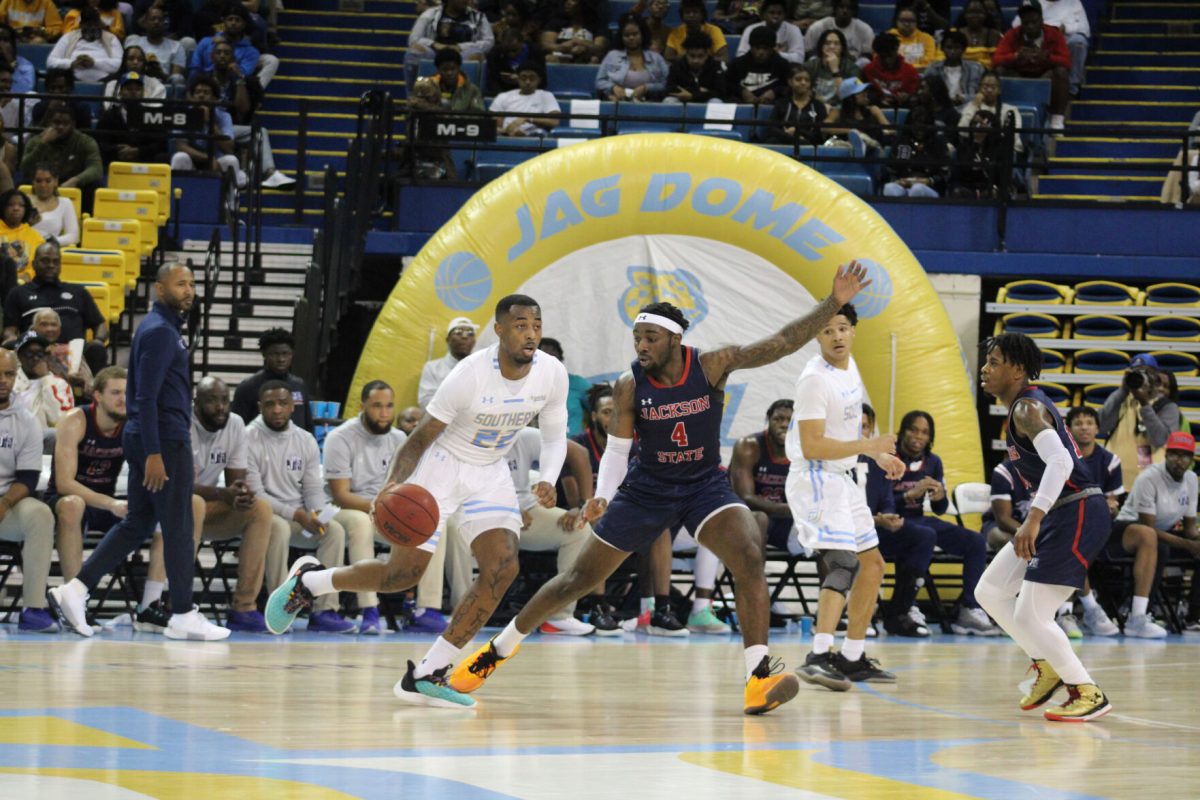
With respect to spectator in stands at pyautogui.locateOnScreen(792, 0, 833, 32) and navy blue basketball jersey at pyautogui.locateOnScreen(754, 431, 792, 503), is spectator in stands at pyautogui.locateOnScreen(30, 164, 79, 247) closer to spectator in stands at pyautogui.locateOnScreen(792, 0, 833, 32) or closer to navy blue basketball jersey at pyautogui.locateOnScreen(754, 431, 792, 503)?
navy blue basketball jersey at pyautogui.locateOnScreen(754, 431, 792, 503)

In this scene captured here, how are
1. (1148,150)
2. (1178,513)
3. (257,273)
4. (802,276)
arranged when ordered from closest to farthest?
1. (1178,513)
2. (802,276)
3. (257,273)
4. (1148,150)

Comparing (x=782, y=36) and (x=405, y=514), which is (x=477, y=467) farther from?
(x=782, y=36)

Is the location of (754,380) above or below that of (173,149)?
below

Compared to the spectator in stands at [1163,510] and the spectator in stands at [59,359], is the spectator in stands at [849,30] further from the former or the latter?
the spectator in stands at [59,359]

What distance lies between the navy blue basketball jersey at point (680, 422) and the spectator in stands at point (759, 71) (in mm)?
10556

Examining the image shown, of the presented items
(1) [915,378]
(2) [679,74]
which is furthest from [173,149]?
(1) [915,378]

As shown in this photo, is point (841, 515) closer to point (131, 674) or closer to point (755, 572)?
point (755, 572)

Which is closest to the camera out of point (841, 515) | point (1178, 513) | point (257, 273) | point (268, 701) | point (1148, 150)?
point (268, 701)

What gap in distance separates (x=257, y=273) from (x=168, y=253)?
2.84 ft

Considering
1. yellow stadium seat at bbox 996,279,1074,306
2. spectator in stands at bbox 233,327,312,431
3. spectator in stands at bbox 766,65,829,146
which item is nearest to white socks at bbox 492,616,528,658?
spectator in stands at bbox 233,327,312,431

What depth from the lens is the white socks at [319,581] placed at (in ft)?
25.7

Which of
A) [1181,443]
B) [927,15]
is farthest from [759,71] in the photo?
[1181,443]

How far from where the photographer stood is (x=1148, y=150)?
1891cm

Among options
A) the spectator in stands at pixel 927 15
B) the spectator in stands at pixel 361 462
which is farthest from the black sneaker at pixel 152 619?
the spectator in stands at pixel 927 15
